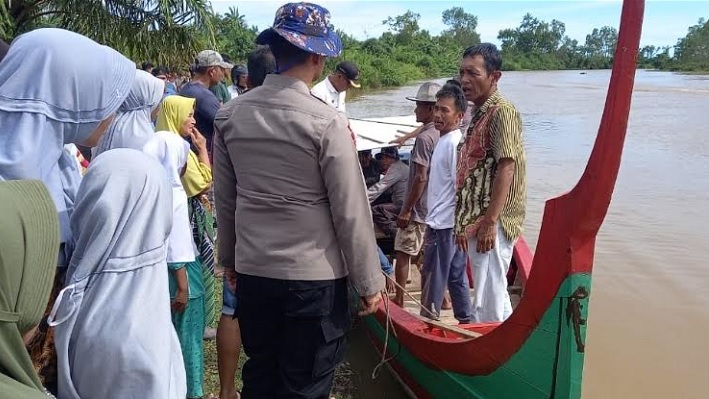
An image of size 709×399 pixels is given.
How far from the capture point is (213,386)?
3094mm

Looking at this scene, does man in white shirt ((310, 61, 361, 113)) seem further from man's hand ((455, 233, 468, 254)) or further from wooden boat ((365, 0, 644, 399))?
wooden boat ((365, 0, 644, 399))

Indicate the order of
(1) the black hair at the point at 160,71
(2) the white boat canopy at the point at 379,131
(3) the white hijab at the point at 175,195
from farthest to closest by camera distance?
(1) the black hair at the point at 160,71, (2) the white boat canopy at the point at 379,131, (3) the white hijab at the point at 175,195

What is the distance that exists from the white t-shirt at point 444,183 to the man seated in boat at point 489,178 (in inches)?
10.9

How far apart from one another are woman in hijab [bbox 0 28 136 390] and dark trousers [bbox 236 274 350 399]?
2.64ft

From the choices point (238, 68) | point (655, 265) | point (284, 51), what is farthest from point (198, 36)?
point (284, 51)

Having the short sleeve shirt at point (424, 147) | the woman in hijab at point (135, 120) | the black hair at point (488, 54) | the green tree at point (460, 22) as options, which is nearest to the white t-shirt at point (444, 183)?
the short sleeve shirt at point (424, 147)

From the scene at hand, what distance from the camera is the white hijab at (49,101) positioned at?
1.26 meters

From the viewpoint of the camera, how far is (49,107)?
1284 mm

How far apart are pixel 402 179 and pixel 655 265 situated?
4.11 meters

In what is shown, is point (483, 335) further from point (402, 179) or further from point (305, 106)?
point (402, 179)

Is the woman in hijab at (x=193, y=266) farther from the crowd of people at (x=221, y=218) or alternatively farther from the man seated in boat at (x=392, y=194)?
the man seated in boat at (x=392, y=194)

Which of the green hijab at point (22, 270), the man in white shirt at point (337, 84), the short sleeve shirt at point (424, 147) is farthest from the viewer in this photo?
the man in white shirt at point (337, 84)

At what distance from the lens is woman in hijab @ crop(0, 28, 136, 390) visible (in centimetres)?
122

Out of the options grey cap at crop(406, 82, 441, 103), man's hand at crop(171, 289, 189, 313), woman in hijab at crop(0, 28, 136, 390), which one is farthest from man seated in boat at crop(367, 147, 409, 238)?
woman in hijab at crop(0, 28, 136, 390)
